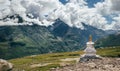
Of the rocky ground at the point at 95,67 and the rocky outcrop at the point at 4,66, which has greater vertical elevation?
the rocky outcrop at the point at 4,66

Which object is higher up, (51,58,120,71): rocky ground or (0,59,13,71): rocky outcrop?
(0,59,13,71): rocky outcrop

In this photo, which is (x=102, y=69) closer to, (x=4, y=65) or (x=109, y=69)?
(x=109, y=69)

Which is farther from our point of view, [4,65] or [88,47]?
[88,47]

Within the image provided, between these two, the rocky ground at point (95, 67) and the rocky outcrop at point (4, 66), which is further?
the rocky outcrop at point (4, 66)

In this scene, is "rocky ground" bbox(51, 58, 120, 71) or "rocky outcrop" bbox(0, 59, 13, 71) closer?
"rocky ground" bbox(51, 58, 120, 71)

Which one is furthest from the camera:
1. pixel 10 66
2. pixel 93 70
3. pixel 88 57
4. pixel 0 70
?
pixel 88 57

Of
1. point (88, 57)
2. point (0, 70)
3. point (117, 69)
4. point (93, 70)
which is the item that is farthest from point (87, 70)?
point (88, 57)

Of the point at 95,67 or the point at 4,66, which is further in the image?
the point at 4,66

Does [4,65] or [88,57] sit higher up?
[4,65]

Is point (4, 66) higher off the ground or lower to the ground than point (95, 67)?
higher

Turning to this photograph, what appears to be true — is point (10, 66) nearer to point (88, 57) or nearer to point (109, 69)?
point (109, 69)

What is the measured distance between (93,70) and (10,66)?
57.5 feet

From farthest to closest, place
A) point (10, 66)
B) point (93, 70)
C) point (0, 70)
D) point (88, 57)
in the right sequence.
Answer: point (88, 57) → point (10, 66) → point (0, 70) → point (93, 70)

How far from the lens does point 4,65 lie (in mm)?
58000
